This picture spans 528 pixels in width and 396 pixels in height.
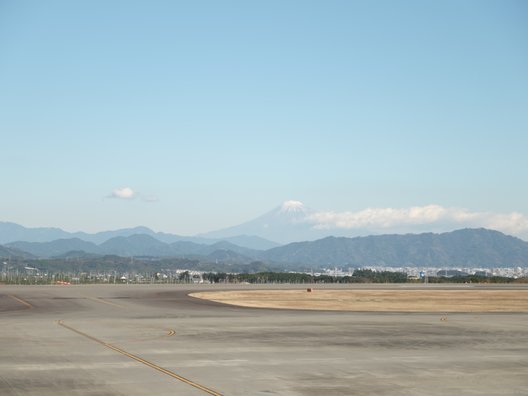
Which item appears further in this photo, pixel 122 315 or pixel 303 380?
pixel 122 315

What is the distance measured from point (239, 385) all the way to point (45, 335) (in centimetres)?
1824

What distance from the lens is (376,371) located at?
92.9 feet

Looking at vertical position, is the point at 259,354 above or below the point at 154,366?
above

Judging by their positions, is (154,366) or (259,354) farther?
(259,354)

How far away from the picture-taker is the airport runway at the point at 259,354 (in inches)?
974

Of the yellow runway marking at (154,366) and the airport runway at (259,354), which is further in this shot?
the airport runway at (259,354)

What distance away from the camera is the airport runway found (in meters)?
24.7

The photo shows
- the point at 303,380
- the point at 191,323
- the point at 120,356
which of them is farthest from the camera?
the point at 191,323

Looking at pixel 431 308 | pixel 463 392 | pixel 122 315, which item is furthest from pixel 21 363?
pixel 431 308

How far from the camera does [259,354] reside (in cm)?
3275

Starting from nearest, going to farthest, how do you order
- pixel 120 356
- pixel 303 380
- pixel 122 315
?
1. pixel 303 380
2. pixel 120 356
3. pixel 122 315

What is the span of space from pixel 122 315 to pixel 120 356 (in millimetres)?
23839

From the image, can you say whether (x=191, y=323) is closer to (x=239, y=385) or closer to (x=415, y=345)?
(x=415, y=345)

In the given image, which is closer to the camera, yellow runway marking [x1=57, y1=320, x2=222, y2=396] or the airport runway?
yellow runway marking [x1=57, y1=320, x2=222, y2=396]
